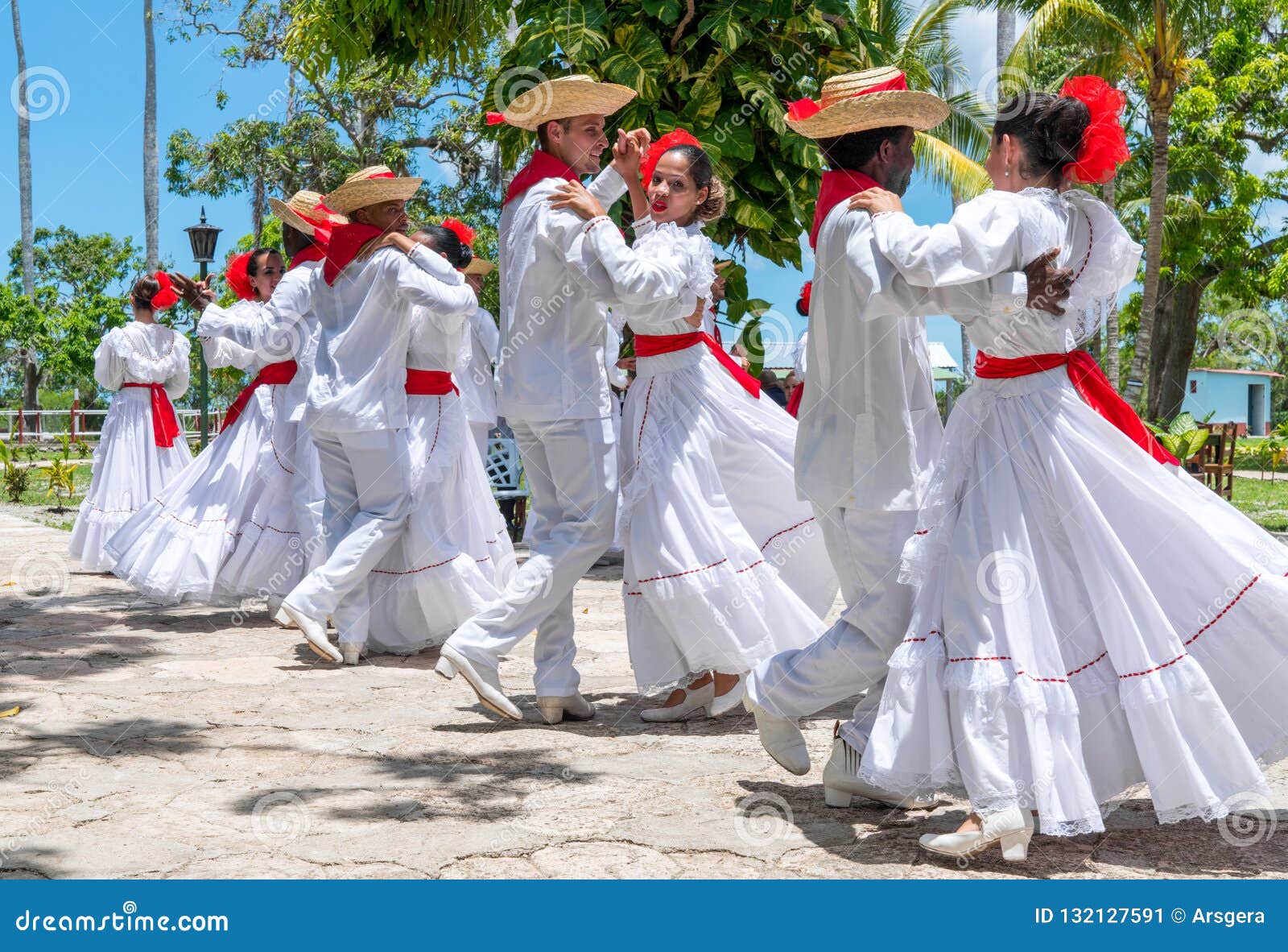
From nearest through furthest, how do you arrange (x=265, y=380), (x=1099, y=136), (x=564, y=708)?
(x=1099, y=136), (x=564, y=708), (x=265, y=380)

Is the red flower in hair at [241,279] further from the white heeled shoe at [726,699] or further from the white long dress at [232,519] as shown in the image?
the white heeled shoe at [726,699]

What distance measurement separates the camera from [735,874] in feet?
10.1

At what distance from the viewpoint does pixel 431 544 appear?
6238 millimetres

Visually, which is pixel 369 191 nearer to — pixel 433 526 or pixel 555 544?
pixel 433 526

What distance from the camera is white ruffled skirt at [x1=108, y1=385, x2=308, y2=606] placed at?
23.9 ft

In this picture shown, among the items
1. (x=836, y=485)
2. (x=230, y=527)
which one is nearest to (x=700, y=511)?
(x=836, y=485)

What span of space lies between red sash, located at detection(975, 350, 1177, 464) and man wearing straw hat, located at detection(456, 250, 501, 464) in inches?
204

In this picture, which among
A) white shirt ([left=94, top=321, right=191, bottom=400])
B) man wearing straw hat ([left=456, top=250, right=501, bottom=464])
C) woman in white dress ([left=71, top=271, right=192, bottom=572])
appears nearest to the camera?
man wearing straw hat ([left=456, top=250, right=501, bottom=464])

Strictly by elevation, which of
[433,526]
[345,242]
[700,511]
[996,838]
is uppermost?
[345,242]

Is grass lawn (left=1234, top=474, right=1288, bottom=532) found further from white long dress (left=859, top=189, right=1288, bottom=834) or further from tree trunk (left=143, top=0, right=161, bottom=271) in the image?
tree trunk (left=143, top=0, right=161, bottom=271)

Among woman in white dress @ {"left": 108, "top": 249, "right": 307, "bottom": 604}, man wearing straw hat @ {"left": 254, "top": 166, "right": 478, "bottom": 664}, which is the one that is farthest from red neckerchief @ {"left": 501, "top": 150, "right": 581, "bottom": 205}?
woman in white dress @ {"left": 108, "top": 249, "right": 307, "bottom": 604}

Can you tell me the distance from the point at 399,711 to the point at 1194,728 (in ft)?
9.71

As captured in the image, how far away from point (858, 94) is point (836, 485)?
1029mm

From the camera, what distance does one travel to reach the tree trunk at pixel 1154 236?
18.2m
